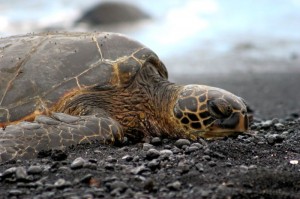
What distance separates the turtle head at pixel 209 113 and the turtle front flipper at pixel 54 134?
28.1 inches

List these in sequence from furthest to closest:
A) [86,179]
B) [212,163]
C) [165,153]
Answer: [165,153] < [212,163] < [86,179]

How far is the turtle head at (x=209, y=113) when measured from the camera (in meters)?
5.47

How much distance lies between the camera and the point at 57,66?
5.80m

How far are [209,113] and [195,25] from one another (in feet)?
59.3

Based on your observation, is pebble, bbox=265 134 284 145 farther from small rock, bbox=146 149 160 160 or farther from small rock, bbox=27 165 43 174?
small rock, bbox=27 165 43 174

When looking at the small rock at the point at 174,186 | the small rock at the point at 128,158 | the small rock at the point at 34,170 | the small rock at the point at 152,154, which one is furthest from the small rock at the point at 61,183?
the small rock at the point at 152,154

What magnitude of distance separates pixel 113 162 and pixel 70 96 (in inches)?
Answer: 55.6

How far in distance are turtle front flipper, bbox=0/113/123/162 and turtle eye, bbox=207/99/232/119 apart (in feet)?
2.99

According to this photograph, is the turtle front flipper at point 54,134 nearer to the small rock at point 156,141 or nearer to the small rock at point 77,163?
the small rock at point 156,141

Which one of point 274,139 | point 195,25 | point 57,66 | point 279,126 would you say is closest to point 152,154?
point 274,139

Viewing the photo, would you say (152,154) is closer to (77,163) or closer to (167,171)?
(167,171)

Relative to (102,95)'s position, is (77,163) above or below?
below

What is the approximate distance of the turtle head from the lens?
5.47m

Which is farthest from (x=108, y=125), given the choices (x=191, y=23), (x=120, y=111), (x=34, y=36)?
(x=191, y=23)
